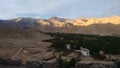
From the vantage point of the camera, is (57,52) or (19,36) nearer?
(57,52)

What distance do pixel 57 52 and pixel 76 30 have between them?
8404cm

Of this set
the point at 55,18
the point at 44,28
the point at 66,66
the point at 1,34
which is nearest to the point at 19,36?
the point at 1,34

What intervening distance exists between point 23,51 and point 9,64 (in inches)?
338

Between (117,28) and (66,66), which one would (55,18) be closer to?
(117,28)

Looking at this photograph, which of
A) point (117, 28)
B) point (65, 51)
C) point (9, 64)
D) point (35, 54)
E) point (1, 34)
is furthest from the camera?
point (117, 28)

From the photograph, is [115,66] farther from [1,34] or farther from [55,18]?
[55,18]

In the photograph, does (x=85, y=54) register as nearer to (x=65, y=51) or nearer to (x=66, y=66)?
(x=65, y=51)

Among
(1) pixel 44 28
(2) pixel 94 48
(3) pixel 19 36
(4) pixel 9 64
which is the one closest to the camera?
(4) pixel 9 64

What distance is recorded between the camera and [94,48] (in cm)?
4256

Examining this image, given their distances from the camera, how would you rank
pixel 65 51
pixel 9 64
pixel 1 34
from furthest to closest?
pixel 1 34 → pixel 65 51 → pixel 9 64

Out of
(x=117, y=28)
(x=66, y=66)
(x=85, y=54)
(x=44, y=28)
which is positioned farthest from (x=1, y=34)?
(x=44, y=28)

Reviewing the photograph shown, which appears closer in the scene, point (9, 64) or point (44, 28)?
point (9, 64)

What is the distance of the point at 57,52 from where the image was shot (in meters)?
35.9

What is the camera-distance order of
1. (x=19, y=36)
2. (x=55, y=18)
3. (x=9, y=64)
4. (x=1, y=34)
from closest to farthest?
(x=9, y=64) < (x=1, y=34) < (x=19, y=36) < (x=55, y=18)
